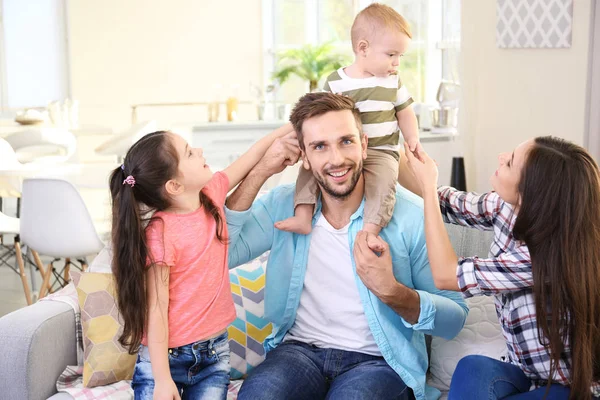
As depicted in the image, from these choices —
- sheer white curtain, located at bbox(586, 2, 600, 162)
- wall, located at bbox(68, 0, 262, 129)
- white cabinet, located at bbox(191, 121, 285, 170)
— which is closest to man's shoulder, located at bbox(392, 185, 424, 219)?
sheer white curtain, located at bbox(586, 2, 600, 162)

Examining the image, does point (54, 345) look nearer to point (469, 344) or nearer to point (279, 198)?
point (279, 198)

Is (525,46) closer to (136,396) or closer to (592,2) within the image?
(592,2)

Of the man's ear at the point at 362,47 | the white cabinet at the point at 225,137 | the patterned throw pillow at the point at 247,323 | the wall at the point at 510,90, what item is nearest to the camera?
the man's ear at the point at 362,47

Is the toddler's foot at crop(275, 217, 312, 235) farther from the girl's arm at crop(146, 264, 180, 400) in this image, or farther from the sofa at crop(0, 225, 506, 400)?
the sofa at crop(0, 225, 506, 400)

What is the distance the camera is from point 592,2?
3.85 metres

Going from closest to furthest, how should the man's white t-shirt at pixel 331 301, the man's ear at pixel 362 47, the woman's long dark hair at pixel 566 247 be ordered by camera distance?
the woman's long dark hair at pixel 566 247 < the man's white t-shirt at pixel 331 301 < the man's ear at pixel 362 47

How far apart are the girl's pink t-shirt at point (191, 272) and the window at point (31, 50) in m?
7.79

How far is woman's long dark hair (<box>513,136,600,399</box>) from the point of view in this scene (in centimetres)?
186

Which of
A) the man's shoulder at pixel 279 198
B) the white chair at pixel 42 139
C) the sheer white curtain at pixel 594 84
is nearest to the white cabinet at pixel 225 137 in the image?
the white chair at pixel 42 139

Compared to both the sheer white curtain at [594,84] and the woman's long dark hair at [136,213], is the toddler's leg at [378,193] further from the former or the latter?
the sheer white curtain at [594,84]

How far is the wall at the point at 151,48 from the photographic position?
30.2ft

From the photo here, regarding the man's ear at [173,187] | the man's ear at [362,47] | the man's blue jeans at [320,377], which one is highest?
the man's ear at [362,47]

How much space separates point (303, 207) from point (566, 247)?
0.79 m

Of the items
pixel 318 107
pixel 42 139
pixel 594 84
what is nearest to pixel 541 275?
pixel 318 107
